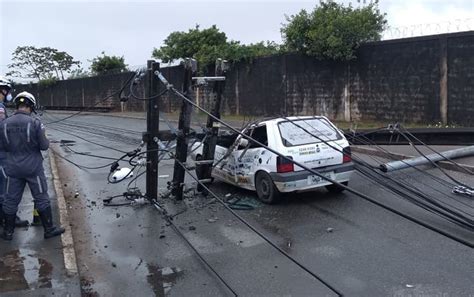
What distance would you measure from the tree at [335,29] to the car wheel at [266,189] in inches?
583

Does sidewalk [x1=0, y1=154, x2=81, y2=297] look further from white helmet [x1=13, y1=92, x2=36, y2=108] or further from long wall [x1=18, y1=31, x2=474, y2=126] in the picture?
long wall [x1=18, y1=31, x2=474, y2=126]

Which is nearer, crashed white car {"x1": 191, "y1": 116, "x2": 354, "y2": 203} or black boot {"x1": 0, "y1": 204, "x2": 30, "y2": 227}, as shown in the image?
black boot {"x1": 0, "y1": 204, "x2": 30, "y2": 227}

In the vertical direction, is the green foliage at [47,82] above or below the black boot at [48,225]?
above

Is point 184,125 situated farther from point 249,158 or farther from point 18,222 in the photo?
point 18,222

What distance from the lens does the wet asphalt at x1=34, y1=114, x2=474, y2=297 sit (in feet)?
18.0

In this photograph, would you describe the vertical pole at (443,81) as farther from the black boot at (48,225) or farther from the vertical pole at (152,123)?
the black boot at (48,225)

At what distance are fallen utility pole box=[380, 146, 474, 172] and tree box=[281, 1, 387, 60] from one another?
38.0ft

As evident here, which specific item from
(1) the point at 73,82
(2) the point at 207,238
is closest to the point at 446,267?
(2) the point at 207,238

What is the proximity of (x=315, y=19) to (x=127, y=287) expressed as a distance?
20.1 metres

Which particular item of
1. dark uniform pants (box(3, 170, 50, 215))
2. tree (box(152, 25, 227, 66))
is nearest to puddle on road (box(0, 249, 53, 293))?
dark uniform pants (box(3, 170, 50, 215))

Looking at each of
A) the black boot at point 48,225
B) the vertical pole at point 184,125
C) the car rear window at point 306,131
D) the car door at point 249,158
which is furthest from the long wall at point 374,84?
the black boot at point 48,225

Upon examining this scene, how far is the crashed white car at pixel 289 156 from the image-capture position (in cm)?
873

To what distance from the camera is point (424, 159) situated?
11203mm

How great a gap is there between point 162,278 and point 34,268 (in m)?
1.48
